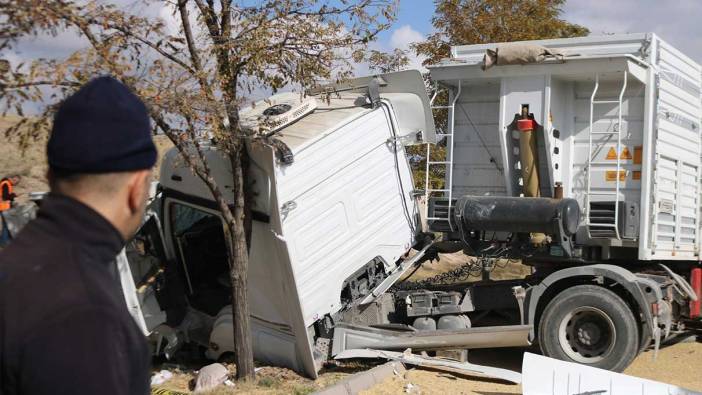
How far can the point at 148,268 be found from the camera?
8258 mm

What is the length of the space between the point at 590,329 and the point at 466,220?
1749 mm

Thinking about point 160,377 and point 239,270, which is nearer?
point 239,270

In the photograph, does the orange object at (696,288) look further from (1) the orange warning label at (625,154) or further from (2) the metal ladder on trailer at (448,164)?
(2) the metal ladder on trailer at (448,164)

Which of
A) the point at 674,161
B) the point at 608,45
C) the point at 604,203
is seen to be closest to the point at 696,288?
the point at 674,161

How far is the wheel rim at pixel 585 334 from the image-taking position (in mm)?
8383

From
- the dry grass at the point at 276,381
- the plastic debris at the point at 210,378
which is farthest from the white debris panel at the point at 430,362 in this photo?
the plastic debris at the point at 210,378

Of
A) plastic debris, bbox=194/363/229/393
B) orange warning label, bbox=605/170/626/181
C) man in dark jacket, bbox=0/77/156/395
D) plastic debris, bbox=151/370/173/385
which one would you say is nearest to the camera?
man in dark jacket, bbox=0/77/156/395

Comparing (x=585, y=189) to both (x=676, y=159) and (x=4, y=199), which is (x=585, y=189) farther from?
(x=4, y=199)

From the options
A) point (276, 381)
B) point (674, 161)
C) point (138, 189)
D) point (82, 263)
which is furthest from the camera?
point (674, 161)

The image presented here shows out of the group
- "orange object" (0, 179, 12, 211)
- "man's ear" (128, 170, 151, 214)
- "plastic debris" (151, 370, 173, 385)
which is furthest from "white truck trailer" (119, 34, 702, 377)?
"man's ear" (128, 170, 151, 214)

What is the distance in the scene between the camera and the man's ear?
1.75 meters

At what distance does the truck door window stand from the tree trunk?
119cm

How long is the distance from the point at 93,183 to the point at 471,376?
6.91 meters

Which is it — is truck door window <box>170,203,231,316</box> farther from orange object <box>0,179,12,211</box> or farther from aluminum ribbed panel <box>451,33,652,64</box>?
aluminum ribbed panel <box>451,33,652,64</box>
